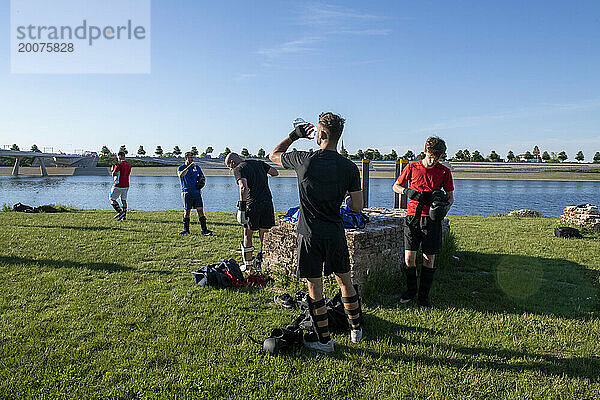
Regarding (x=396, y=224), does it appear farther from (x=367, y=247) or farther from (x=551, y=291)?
(x=551, y=291)

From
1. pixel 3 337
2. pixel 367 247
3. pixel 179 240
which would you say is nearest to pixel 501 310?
pixel 367 247

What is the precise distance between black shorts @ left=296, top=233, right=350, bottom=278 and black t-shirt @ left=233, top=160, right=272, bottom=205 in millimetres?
2533

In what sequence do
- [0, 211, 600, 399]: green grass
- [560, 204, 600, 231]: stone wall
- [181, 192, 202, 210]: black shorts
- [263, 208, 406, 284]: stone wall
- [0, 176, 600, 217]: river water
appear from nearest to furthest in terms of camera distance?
[0, 211, 600, 399]: green grass
[263, 208, 406, 284]: stone wall
[181, 192, 202, 210]: black shorts
[560, 204, 600, 231]: stone wall
[0, 176, 600, 217]: river water

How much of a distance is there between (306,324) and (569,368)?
2398mm

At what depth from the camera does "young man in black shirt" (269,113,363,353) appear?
3.59 metres

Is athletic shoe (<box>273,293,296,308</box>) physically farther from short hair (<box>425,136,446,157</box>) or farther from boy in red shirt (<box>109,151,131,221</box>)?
boy in red shirt (<box>109,151,131,221</box>)

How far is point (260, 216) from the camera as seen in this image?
6.12m

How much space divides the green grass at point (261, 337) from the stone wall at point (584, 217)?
5.37m

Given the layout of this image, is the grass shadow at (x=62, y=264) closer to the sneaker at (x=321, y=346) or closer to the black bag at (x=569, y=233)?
the sneaker at (x=321, y=346)

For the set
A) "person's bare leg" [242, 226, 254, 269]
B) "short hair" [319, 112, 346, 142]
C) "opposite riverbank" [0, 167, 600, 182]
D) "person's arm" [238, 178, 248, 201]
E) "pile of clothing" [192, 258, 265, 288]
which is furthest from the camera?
"opposite riverbank" [0, 167, 600, 182]

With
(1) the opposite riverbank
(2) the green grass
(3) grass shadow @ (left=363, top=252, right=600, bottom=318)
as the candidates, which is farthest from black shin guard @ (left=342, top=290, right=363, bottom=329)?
(1) the opposite riverbank

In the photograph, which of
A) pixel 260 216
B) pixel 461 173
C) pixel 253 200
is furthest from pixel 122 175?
pixel 461 173

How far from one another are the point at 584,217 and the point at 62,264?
13522 mm

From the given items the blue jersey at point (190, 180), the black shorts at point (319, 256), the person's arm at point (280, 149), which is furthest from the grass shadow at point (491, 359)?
the blue jersey at point (190, 180)
